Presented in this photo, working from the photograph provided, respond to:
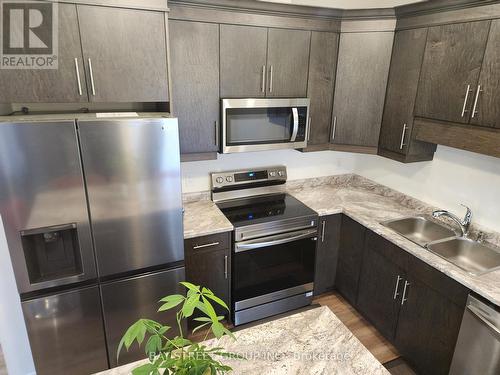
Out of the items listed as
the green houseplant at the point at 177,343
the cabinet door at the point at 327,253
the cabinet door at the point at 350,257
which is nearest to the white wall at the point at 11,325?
the green houseplant at the point at 177,343

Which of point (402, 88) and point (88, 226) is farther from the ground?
point (402, 88)

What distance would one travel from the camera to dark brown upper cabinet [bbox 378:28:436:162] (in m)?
2.20

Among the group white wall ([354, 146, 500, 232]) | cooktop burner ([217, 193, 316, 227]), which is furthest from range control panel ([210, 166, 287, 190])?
white wall ([354, 146, 500, 232])

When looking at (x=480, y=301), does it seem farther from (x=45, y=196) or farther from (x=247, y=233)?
(x=45, y=196)

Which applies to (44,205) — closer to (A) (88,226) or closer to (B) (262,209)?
(A) (88,226)

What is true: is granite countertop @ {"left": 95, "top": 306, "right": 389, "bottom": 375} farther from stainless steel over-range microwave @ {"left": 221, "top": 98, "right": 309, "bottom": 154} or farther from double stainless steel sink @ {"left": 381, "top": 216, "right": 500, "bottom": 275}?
stainless steel over-range microwave @ {"left": 221, "top": 98, "right": 309, "bottom": 154}

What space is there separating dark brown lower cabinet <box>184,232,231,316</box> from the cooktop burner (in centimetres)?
19

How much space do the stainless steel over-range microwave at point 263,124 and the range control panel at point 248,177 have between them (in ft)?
1.36

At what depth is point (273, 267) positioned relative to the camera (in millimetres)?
2535

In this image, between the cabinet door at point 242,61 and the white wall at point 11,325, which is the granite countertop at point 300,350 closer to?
the white wall at point 11,325

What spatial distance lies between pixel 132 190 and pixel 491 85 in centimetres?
206

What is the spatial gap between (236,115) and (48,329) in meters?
1.74

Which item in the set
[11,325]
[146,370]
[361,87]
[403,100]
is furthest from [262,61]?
[11,325]

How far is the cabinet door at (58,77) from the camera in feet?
5.22
